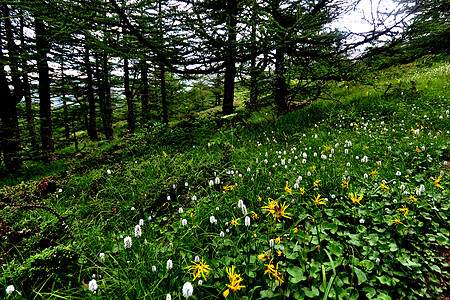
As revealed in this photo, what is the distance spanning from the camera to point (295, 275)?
58.1 inches

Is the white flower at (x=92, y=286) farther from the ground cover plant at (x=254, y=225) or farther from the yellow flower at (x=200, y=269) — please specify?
the yellow flower at (x=200, y=269)

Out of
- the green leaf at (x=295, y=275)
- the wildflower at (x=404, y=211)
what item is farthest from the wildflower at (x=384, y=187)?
the green leaf at (x=295, y=275)

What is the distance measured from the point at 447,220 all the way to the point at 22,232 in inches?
200

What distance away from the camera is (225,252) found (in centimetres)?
179

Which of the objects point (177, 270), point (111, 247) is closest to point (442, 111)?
point (177, 270)

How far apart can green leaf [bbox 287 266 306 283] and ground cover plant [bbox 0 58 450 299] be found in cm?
1

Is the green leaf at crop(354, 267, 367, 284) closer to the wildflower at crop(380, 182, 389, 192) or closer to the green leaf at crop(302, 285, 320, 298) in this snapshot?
the green leaf at crop(302, 285, 320, 298)

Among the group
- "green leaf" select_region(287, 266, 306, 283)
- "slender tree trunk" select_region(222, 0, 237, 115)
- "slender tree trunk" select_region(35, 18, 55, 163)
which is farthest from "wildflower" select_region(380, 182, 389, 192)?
"slender tree trunk" select_region(35, 18, 55, 163)

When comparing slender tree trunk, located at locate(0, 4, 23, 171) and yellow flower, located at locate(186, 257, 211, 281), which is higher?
slender tree trunk, located at locate(0, 4, 23, 171)

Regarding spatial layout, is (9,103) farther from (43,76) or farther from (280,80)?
(280,80)

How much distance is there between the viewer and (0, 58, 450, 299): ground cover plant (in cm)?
151

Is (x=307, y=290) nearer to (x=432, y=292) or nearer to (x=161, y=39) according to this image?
(x=432, y=292)

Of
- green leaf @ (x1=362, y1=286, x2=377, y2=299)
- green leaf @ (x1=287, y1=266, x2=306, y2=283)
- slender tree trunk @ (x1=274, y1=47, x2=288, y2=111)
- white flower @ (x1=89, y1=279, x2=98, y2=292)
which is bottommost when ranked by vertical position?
green leaf @ (x1=362, y1=286, x2=377, y2=299)

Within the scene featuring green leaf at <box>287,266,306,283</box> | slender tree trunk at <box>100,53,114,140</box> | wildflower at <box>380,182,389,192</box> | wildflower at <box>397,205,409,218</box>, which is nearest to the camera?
green leaf at <box>287,266,306,283</box>
